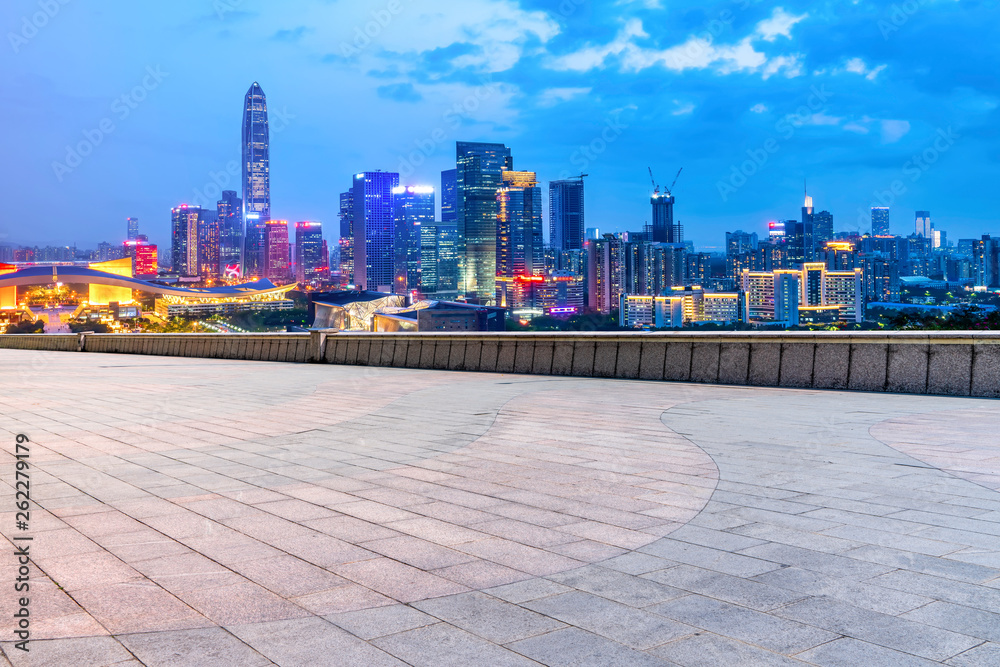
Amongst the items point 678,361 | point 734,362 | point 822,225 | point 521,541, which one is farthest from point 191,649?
point 822,225

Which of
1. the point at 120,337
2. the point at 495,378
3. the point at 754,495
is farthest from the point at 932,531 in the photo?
the point at 120,337

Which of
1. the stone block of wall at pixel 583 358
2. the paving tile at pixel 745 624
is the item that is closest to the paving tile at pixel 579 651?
the paving tile at pixel 745 624

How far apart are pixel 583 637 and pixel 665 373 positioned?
12.0 metres

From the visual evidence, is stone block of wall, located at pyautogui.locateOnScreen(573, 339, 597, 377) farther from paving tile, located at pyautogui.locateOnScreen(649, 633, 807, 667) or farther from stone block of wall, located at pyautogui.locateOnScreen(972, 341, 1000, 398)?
paving tile, located at pyautogui.locateOnScreen(649, 633, 807, 667)

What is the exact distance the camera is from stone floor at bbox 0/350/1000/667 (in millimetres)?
3291

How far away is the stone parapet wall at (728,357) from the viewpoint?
11.6m

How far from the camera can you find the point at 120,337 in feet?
124

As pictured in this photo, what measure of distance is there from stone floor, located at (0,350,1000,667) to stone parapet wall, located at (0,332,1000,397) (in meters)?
1.66

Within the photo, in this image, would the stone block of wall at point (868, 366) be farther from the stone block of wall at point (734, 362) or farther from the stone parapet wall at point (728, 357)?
the stone block of wall at point (734, 362)

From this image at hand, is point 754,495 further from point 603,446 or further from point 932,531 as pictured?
point 603,446

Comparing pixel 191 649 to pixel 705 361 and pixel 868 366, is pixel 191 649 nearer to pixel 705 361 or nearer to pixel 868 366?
pixel 868 366

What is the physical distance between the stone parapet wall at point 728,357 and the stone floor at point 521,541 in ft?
5.46

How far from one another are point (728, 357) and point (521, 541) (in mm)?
10088

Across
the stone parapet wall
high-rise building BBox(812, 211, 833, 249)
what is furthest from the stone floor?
high-rise building BBox(812, 211, 833, 249)
